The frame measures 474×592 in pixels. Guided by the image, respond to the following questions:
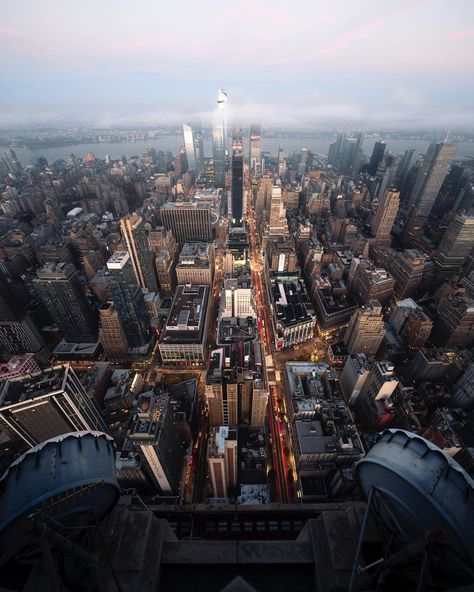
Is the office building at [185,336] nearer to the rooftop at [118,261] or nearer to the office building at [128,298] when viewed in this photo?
the office building at [128,298]

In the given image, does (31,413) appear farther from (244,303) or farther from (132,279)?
(244,303)

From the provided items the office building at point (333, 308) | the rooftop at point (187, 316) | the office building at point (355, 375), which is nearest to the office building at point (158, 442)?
the rooftop at point (187, 316)

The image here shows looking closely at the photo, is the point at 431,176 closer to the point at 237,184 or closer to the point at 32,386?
the point at 237,184

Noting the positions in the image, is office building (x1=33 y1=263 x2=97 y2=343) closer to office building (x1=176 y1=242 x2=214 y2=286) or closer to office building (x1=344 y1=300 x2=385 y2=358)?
office building (x1=176 y1=242 x2=214 y2=286)

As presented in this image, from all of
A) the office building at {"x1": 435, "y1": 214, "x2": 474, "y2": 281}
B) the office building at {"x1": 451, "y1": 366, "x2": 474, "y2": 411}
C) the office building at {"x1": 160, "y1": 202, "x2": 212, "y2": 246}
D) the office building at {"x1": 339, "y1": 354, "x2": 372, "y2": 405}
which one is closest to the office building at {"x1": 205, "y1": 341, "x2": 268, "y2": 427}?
the office building at {"x1": 339, "y1": 354, "x2": 372, "y2": 405}

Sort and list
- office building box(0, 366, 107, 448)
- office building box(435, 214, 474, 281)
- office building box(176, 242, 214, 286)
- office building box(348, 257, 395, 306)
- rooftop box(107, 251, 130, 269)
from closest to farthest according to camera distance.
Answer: office building box(0, 366, 107, 448)
rooftop box(107, 251, 130, 269)
office building box(348, 257, 395, 306)
office building box(176, 242, 214, 286)
office building box(435, 214, 474, 281)

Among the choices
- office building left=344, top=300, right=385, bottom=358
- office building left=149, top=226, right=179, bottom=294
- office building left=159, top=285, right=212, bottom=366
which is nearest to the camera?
office building left=344, top=300, right=385, bottom=358
